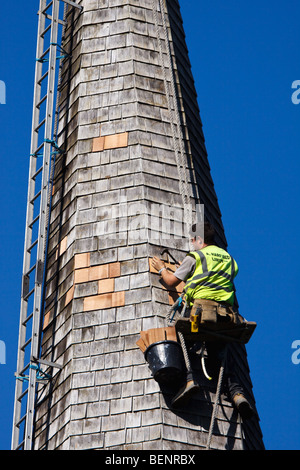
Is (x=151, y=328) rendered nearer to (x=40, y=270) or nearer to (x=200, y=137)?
(x=40, y=270)

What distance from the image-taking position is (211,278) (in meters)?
15.1

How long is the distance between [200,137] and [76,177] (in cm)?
251

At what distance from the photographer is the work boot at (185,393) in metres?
14.7

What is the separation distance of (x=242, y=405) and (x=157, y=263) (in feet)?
7.37

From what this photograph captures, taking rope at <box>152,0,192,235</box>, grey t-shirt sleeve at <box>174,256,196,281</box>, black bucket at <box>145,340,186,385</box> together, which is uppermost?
rope at <box>152,0,192,235</box>

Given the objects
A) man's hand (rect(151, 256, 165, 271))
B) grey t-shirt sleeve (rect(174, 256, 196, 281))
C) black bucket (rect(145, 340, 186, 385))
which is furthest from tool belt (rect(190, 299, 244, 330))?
man's hand (rect(151, 256, 165, 271))

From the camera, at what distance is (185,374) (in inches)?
592

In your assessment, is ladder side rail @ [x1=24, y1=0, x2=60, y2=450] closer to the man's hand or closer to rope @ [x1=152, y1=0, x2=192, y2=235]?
the man's hand

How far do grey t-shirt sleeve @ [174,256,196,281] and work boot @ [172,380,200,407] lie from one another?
1334 millimetres

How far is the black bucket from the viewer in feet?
48.4

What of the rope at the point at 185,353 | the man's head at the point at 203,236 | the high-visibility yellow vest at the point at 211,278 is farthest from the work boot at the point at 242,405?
the man's head at the point at 203,236
